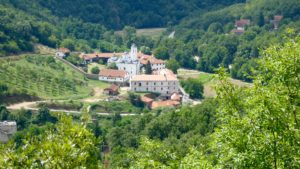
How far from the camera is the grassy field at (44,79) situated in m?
54.2

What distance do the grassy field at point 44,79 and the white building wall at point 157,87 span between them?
15.6ft

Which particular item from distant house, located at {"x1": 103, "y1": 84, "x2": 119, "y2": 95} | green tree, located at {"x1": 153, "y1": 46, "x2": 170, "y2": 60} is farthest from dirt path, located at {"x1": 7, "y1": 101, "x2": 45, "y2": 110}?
green tree, located at {"x1": 153, "y1": 46, "x2": 170, "y2": 60}

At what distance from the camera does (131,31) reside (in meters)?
96.8

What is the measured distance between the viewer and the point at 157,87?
61.7m

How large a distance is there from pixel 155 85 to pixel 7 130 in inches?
903

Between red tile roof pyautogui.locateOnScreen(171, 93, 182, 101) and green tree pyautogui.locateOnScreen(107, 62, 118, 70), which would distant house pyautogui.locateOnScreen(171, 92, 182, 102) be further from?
green tree pyautogui.locateOnScreen(107, 62, 118, 70)

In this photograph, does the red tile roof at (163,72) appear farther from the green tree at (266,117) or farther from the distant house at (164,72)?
the green tree at (266,117)

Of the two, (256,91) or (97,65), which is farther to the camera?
(97,65)

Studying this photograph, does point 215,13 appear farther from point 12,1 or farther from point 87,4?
point 12,1

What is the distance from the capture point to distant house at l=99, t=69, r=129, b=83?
64.0 meters

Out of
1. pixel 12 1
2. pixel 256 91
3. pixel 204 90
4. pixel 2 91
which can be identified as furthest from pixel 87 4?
pixel 256 91

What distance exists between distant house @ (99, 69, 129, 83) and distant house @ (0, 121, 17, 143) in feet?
70.3

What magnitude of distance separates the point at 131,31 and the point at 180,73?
87.4 ft

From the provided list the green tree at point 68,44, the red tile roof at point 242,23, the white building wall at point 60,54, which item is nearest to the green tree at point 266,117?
the white building wall at point 60,54
